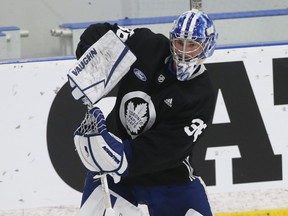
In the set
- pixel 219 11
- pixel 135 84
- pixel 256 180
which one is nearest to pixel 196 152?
pixel 256 180

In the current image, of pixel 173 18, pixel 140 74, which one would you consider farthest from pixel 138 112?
pixel 173 18

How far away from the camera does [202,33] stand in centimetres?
214

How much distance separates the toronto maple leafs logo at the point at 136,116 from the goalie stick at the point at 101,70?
14cm

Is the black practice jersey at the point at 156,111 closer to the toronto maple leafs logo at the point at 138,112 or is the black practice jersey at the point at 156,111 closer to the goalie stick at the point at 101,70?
the toronto maple leafs logo at the point at 138,112

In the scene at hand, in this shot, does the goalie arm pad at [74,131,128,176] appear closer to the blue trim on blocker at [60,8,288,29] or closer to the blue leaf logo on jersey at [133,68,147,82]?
the blue leaf logo on jersey at [133,68,147,82]

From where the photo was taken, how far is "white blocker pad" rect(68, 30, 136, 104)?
2000 mm

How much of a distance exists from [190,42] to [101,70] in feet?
0.92

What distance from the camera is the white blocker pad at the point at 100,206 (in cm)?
223

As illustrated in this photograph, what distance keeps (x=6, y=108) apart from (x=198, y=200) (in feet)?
3.76

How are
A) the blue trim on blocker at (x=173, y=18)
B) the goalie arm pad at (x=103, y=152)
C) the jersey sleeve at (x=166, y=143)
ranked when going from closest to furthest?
1. the goalie arm pad at (x=103, y=152)
2. the jersey sleeve at (x=166, y=143)
3. the blue trim on blocker at (x=173, y=18)

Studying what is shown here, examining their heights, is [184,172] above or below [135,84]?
below

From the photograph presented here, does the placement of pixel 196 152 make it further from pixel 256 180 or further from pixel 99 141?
pixel 99 141

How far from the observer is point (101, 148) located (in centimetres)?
199

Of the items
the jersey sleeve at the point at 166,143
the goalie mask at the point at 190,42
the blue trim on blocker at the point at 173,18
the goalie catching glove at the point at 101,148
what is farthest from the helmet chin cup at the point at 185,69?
the blue trim on blocker at the point at 173,18
